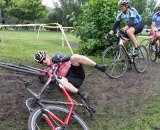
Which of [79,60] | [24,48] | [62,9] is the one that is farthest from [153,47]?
[62,9]

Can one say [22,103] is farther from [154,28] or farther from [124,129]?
[154,28]

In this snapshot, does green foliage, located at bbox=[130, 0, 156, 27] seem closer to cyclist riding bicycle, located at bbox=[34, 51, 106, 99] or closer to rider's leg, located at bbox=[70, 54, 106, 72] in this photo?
cyclist riding bicycle, located at bbox=[34, 51, 106, 99]

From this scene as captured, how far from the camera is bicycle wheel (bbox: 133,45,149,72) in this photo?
31.1 ft

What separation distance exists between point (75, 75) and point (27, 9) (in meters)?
41.0

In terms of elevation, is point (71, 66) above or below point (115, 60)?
above

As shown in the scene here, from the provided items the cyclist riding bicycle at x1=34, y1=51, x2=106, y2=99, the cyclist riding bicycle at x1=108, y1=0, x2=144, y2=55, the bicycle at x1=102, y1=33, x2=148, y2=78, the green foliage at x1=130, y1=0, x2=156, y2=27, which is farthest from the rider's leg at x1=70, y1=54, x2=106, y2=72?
the green foliage at x1=130, y1=0, x2=156, y2=27

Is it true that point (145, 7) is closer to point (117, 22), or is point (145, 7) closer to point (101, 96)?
point (117, 22)

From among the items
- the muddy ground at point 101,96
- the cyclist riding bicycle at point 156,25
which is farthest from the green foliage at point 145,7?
the muddy ground at point 101,96

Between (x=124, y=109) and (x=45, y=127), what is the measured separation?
5.98 feet

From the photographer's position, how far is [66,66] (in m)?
6.50

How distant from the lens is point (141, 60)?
32.0ft

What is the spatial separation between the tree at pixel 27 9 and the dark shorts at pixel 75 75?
4030cm

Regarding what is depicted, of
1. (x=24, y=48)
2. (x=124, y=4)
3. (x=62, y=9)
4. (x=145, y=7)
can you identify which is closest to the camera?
(x=124, y=4)

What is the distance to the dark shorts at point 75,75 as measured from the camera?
21.5ft
